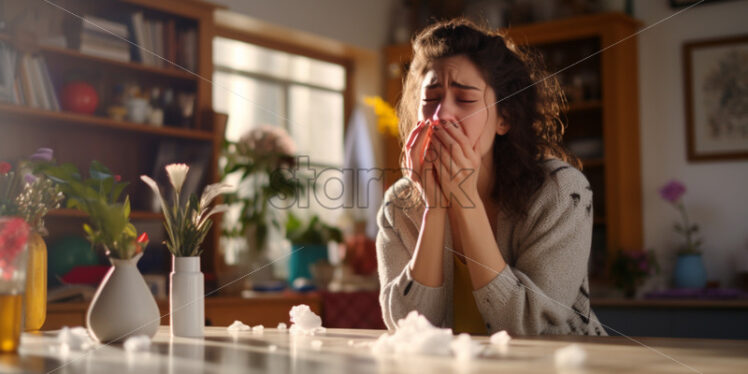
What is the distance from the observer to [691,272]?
311 centimetres

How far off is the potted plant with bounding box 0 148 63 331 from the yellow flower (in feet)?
7.46

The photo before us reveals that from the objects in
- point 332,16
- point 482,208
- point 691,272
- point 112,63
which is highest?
point 332,16

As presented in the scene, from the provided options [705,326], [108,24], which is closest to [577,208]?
[705,326]


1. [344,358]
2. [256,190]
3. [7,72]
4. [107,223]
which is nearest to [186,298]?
[107,223]

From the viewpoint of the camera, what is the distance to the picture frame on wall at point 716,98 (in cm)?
314

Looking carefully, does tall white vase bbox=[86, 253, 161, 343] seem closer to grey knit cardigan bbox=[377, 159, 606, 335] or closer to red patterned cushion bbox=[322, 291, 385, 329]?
grey knit cardigan bbox=[377, 159, 606, 335]

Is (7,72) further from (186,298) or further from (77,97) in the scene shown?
(186,298)

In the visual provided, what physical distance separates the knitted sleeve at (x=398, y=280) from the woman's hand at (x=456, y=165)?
0.16m

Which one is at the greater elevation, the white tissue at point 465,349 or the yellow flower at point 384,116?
the yellow flower at point 384,116

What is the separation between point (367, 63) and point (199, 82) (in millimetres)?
1211

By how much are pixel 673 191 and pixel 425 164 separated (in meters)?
2.17

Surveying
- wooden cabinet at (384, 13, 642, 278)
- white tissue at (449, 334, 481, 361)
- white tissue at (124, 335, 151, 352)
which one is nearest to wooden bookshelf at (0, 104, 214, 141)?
wooden cabinet at (384, 13, 642, 278)

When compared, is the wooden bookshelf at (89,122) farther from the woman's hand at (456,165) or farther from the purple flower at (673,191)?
the purple flower at (673,191)

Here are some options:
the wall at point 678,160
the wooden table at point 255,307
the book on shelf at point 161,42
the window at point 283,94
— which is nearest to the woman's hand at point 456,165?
the wooden table at point 255,307
